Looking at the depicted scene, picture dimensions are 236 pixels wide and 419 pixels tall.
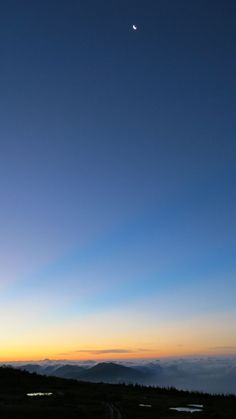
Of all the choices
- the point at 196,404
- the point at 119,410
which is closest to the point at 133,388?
the point at 196,404

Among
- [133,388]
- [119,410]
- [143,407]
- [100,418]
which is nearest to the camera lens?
[100,418]

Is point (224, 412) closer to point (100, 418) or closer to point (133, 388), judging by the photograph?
point (100, 418)

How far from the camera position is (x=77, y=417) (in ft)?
191

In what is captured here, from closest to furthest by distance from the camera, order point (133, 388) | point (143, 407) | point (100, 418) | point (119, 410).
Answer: point (100, 418), point (119, 410), point (143, 407), point (133, 388)

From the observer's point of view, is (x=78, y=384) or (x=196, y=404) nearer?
(x=196, y=404)

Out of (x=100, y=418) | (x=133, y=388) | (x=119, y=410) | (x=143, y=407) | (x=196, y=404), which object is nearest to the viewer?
(x=100, y=418)

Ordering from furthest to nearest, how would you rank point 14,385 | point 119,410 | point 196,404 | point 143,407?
point 14,385
point 196,404
point 143,407
point 119,410

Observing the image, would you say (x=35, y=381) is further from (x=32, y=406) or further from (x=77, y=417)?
(x=77, y=417)

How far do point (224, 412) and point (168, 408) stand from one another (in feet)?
26.0

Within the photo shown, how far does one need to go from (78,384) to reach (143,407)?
47142 millimetres

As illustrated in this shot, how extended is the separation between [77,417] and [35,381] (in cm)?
5574

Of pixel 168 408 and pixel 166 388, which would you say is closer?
pixel 168 408

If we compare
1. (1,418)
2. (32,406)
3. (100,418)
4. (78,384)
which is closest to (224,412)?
(100,418)

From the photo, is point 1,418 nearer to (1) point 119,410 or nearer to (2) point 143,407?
(1) point 119,410
